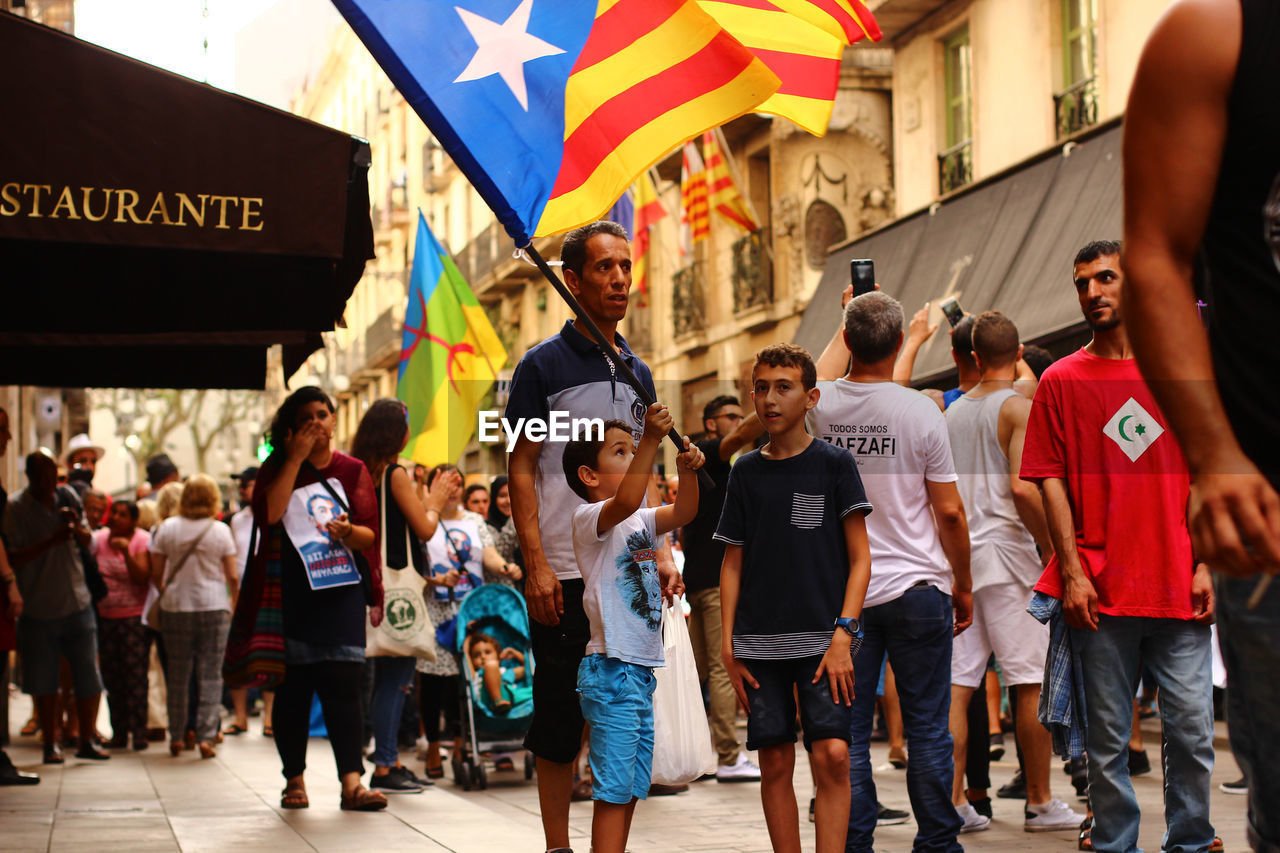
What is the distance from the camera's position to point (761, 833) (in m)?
6.98

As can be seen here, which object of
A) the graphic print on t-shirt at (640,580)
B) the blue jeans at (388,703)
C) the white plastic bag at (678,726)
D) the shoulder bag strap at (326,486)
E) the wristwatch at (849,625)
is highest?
the shoulder bag strap at (326,486)

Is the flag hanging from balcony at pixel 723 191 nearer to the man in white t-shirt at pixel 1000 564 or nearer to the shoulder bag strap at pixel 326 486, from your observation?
the shoulder bag strap at pixel 326 486

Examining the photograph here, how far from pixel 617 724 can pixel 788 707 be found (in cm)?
62

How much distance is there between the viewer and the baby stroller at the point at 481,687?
9.24 metres

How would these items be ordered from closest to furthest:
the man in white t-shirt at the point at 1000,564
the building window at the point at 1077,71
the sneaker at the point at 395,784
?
1. the man in white t-shirt at the point at 1000,564
2. the sneaker at the point at 395,784
3. the building window at the point at 1077,71

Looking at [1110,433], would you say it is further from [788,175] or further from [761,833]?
[788,175]

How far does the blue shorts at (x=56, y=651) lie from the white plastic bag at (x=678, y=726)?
22.1ft

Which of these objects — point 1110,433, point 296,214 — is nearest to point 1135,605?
point 1110,433

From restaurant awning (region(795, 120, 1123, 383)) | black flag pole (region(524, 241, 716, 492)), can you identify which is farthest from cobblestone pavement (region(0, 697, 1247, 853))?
restaurant awning (region(795, 120, 1123, 383))

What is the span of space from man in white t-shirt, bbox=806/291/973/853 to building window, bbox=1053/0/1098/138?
11.2 meters

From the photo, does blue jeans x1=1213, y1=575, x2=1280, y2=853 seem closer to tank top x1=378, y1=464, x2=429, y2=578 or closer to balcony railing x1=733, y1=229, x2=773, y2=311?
tank top x1=378, y1=464, x2=429, y2=578

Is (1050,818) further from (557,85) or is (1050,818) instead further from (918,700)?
(557,85)

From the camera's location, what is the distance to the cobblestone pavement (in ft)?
21.9

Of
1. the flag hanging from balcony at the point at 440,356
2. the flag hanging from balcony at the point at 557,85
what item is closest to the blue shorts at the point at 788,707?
the flag hanging from balcony at the point at 557,85
